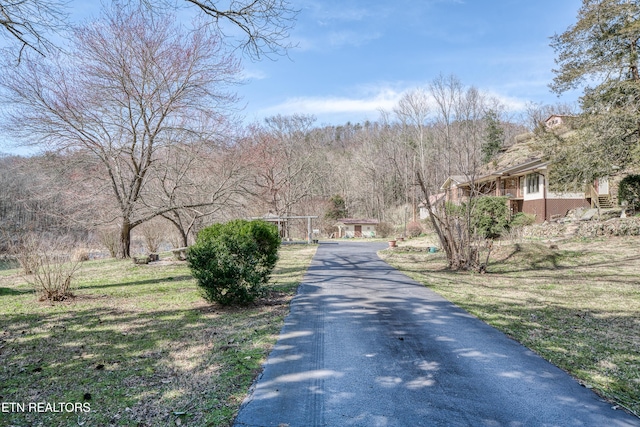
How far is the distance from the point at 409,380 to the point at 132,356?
280 cm

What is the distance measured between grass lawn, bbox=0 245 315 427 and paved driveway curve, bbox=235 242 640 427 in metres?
0.30

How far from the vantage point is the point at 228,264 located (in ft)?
19.3

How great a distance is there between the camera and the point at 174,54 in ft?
41.1

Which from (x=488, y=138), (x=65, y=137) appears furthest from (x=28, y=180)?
(x=488, y=138)

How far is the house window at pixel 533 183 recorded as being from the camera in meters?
24.6

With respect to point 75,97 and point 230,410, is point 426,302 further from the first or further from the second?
point 75,97

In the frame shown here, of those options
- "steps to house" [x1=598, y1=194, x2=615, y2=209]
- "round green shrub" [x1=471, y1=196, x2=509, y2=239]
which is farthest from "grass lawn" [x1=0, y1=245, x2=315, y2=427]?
"steps to house" [x1=598, y1=194, x2=615, y2=209]

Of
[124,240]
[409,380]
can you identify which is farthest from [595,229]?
[124,240]

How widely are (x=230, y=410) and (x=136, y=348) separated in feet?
6.42

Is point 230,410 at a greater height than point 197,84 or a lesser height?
lesser

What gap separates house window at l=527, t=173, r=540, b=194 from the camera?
2458cm

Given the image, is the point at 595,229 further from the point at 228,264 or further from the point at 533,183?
the point at 228,264

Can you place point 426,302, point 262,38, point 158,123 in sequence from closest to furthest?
point 262,38 → point 426,302 → point 158,123

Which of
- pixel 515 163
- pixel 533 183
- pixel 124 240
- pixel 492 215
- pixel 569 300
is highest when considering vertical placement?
pixel 515 163
